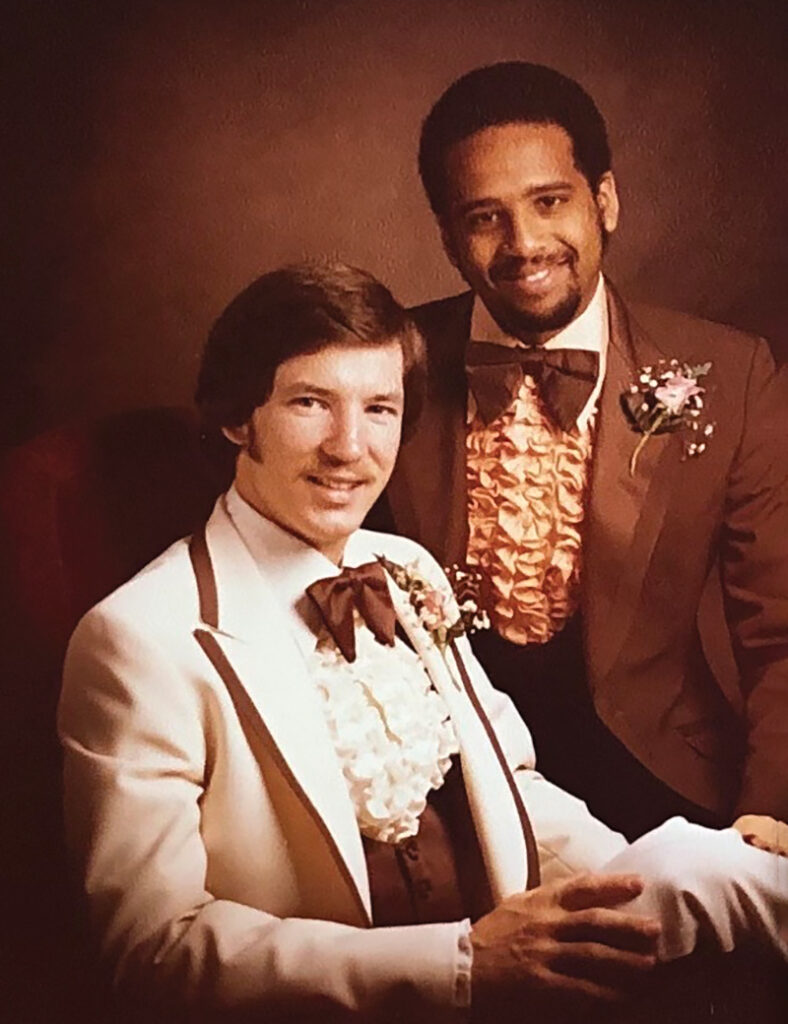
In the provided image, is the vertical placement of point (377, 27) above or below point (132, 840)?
above

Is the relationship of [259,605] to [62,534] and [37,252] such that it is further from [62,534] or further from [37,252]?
[37,252]

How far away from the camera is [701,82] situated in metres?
2.09

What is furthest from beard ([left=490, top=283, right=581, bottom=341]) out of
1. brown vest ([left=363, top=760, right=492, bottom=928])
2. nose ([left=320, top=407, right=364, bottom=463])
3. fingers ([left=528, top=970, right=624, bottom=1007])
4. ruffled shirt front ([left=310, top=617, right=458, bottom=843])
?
fingers ([left=528, top=970, right=624, bottom=1007])

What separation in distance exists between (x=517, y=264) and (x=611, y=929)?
2.93 feet

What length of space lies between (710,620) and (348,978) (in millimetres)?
684

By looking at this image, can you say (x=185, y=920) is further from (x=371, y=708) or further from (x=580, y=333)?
(x=580, y=333)

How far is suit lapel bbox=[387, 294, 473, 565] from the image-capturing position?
200 centimetres

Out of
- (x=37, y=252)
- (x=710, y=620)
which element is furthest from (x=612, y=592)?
(x=37, y=252)

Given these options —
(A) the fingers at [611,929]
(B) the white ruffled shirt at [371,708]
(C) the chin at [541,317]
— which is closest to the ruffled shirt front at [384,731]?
(B) the white ruffled shirt at [371,708]

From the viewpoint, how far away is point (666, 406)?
2031mm

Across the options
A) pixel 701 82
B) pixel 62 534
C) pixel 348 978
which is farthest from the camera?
pixel 701 82

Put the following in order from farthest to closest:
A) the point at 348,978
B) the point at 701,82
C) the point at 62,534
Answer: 1. the point at 701,82
2. the point at 62,534
3. the point at 348,978

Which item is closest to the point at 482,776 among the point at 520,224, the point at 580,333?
the point at 580,333

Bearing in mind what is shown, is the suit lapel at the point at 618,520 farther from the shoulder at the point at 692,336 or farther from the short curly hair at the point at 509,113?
the short curly hair at the point at 509,113
